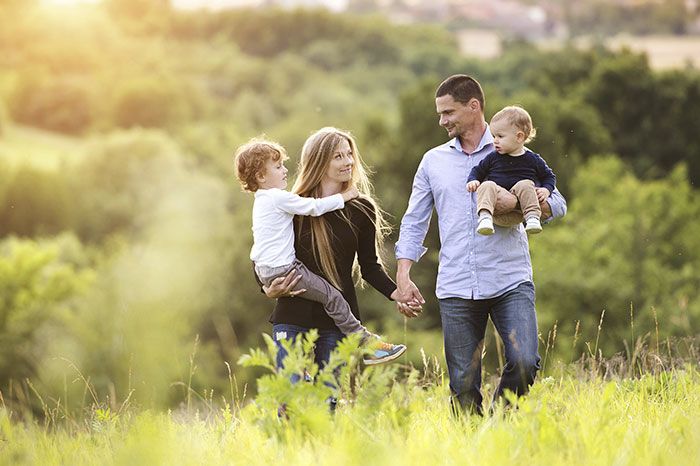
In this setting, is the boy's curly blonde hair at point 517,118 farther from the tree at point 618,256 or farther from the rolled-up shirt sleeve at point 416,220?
the tree at point 618,256

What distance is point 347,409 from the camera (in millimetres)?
4234

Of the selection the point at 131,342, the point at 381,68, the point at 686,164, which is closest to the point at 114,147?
the point at 131,342

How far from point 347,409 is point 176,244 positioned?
1482 inches

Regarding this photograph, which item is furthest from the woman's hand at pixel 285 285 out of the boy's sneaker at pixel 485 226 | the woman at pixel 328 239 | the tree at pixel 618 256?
the tree at pixel 618 256

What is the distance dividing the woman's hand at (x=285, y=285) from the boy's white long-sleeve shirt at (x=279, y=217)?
75mm

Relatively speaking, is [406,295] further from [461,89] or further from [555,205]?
[461,89]

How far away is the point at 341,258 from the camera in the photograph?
5379 millimetres

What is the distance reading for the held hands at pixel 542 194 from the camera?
543 cm

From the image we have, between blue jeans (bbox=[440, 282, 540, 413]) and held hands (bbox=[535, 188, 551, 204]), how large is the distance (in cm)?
45

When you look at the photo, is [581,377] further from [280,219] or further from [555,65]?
[555,65]

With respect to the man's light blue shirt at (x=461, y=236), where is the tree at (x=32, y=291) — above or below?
below

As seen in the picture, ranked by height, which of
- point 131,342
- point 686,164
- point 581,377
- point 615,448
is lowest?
point 131,342

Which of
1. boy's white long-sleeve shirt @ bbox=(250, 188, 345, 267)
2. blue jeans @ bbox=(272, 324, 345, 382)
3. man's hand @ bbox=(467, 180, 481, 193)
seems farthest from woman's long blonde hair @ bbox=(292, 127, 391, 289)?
man's hand @ bbox=(467, 180, 481, 193)

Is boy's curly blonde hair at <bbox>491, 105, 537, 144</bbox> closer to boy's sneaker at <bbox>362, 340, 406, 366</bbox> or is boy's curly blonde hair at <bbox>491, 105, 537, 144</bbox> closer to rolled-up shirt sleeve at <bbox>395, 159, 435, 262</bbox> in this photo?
rolled-up shirt sleeve at <bbox>395, 159, 435, 262</bbox>
